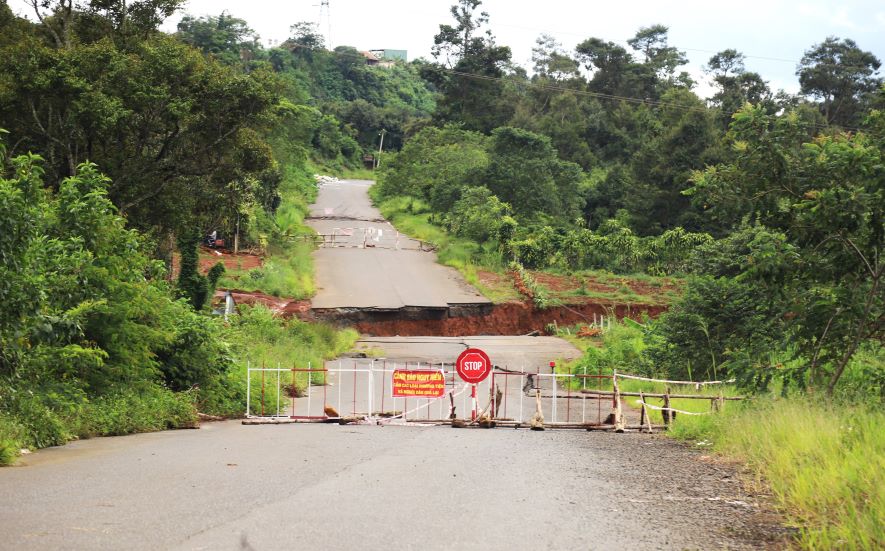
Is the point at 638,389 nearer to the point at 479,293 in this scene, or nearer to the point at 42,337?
the point at 42,337

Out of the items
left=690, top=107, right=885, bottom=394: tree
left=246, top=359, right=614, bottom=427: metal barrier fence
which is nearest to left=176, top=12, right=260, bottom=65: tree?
left=246, top=359, right=614, bottom=427: metal barrier fence

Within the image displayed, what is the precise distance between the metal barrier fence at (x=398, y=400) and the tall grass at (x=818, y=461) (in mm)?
6259

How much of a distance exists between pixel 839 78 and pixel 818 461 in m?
89.3

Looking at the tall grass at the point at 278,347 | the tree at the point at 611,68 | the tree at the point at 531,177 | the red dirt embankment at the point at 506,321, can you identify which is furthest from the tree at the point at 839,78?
the tall grass at the point at 278,347

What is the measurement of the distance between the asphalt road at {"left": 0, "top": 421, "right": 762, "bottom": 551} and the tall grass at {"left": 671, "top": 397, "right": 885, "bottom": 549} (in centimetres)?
46

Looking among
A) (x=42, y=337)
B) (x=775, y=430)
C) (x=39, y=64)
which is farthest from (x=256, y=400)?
(x=775, y=430)

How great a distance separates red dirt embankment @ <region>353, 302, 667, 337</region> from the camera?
45656mm

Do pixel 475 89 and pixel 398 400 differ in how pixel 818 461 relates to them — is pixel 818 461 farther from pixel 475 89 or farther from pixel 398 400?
pixel 475 89

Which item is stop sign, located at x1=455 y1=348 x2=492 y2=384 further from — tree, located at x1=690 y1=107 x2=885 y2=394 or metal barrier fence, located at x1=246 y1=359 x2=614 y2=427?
tree, located at x1=690 y1=107 x2=885 y2=394

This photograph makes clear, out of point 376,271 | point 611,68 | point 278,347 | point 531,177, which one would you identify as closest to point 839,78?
point 611,68

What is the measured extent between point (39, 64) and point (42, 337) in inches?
618

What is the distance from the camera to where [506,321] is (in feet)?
158

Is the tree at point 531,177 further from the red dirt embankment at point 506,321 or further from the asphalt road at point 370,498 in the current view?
the asphalt road at point 370,498

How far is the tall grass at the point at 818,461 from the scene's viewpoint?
25.0 feet
